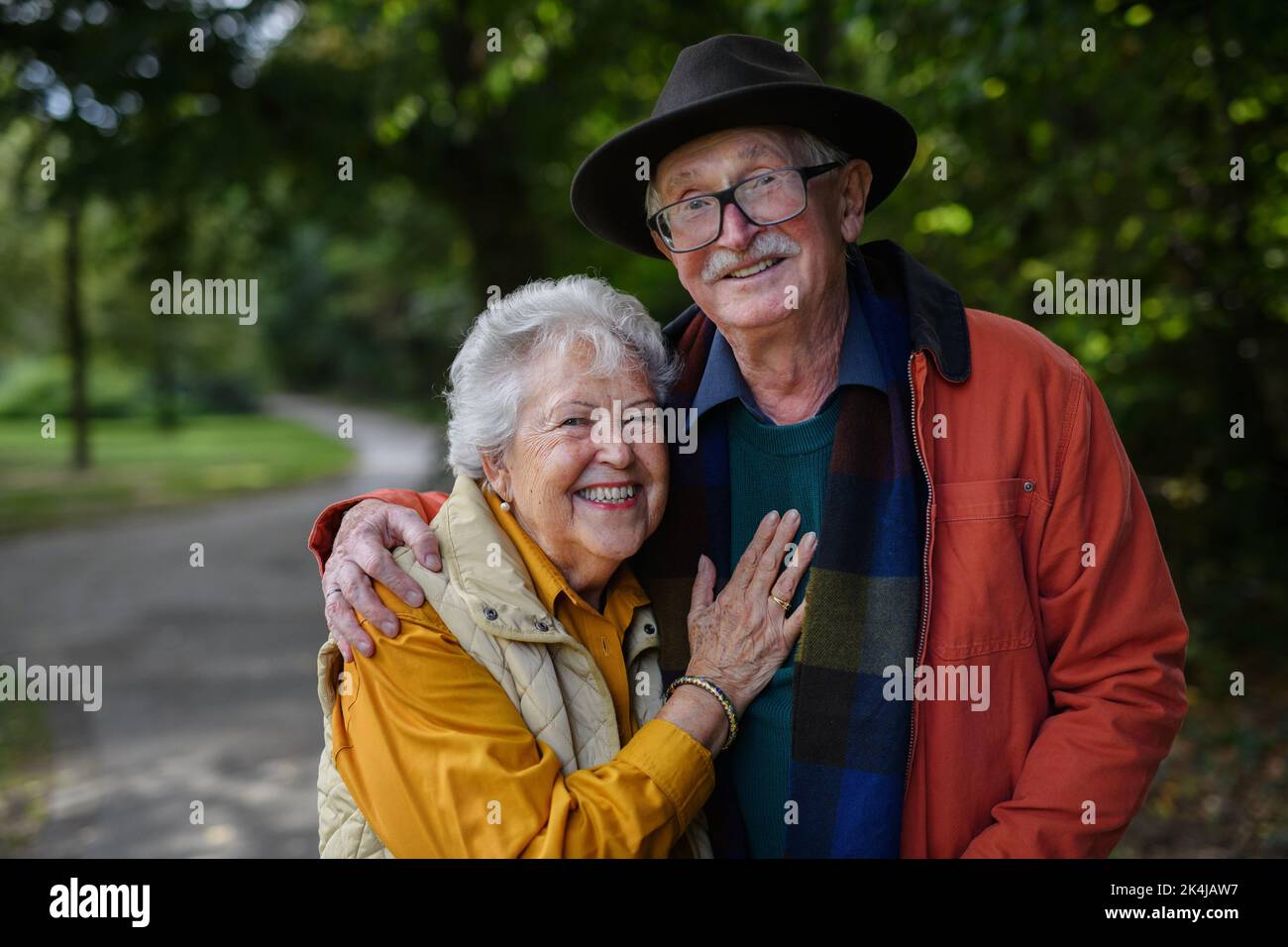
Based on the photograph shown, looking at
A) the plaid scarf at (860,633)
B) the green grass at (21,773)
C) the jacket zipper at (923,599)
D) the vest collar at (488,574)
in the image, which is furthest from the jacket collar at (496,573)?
the green grass at (21,773)

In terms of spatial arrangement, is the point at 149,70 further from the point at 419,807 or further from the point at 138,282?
the point at 419,807

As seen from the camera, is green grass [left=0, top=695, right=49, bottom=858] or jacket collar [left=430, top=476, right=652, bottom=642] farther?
green grass [left=0, top=695, right=49, bottom=858]

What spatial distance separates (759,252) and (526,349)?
0.51 m

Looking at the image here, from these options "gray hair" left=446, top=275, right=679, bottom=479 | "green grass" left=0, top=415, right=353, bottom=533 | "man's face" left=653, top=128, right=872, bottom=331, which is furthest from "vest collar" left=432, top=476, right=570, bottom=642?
"green grass" left=0, top=415, right=353, bottom=533

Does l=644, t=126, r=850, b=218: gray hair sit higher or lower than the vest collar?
higher

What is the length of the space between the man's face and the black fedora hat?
4 cm

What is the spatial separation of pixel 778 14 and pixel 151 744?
5293mm

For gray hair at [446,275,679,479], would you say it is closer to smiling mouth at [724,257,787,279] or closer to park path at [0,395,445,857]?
smiling mouth at [724,257,787,279]

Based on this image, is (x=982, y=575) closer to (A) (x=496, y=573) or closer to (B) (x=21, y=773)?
(A) (x=496, y=573)

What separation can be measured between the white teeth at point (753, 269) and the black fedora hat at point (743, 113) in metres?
0.28

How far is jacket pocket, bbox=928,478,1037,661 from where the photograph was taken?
1.95 metres

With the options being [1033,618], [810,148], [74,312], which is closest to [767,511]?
[1033,618]

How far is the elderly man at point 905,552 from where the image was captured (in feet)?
6.40

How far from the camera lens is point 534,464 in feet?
6.73
